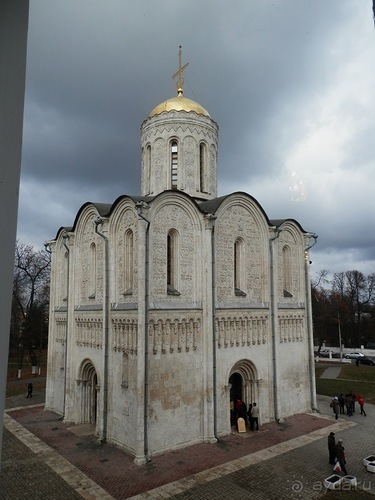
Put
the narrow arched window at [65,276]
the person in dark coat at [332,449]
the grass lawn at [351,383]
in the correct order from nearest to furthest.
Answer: the person in dark coat at [332,449]
the narrow arched window at [65,276]
the grass lawn at [351,383]

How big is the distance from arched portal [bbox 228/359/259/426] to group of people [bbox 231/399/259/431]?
213 millimetres

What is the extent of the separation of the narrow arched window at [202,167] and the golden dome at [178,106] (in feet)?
5.69

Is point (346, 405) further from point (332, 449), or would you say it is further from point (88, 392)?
point (88, 392)

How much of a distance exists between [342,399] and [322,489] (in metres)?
7.86

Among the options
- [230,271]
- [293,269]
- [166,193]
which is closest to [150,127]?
[166,193]

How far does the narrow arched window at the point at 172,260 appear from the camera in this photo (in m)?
14.3

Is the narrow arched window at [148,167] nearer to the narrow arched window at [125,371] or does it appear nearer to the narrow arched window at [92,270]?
the narrow arched window at [92,270]

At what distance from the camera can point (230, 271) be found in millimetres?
15680

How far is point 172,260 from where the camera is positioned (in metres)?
14.4

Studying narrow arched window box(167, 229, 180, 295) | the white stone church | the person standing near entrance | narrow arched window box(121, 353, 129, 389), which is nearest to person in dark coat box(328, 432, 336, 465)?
the person standing near entrance

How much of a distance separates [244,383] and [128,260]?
7139mm

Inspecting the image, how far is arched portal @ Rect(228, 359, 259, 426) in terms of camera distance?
620 inches

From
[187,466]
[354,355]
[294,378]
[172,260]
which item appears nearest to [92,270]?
[172,260]

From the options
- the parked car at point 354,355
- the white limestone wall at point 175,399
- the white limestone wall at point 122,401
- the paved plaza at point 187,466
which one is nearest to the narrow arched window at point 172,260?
the white limestone wall at point 175,399
